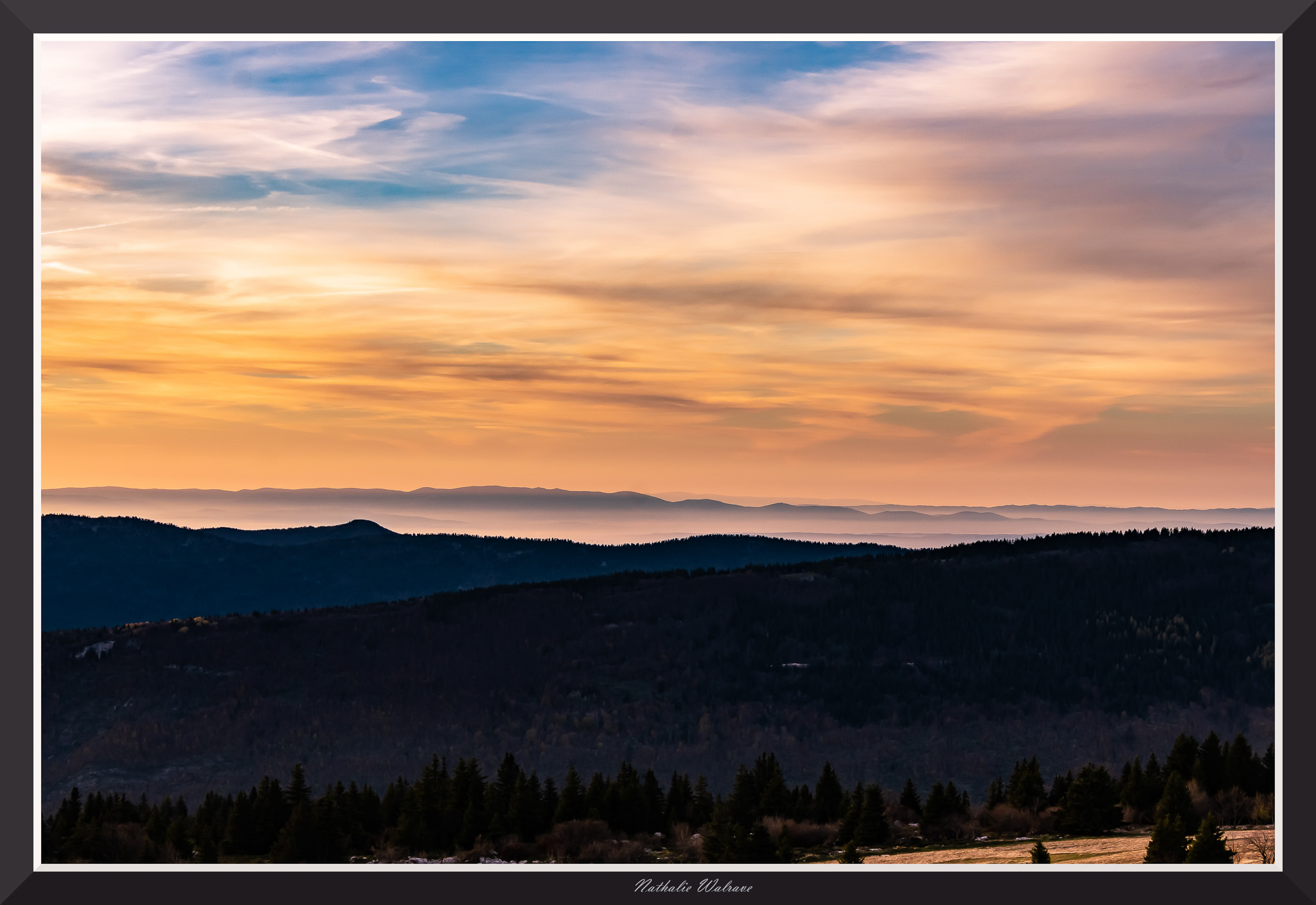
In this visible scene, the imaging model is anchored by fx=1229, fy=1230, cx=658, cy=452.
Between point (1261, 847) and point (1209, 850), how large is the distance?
1.72 m

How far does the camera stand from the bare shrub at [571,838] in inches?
1373

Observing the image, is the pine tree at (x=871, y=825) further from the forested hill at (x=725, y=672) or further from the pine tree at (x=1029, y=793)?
the forested hill at (x=725, y=672)

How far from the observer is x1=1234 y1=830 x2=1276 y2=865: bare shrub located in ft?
74.8

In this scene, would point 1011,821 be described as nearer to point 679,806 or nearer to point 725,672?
point 679,806

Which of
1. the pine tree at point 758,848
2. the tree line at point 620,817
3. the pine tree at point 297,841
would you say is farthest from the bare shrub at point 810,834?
the pine tree at point 297,841

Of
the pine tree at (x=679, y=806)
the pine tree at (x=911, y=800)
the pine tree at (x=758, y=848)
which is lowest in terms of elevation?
the pine tree at (x=911, y=800)

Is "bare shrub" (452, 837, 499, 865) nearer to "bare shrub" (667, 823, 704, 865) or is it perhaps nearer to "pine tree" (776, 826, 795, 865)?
"bare shrub" (667, 823, 704, 865)

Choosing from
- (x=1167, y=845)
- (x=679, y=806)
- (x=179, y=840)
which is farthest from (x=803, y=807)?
(x=179, y=840)

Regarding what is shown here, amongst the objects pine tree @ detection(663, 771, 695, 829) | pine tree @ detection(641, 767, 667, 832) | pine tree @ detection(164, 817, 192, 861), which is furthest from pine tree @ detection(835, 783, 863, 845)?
pine tree @ detection(164, 817, 192, 861)

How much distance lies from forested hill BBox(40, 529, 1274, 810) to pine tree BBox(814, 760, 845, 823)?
84.5 metres

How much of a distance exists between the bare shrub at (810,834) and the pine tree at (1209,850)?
46.0 ft

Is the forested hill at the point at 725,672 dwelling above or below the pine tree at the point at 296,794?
Result: below

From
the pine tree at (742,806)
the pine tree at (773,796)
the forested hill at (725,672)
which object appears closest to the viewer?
the pine tree at (742,806)
